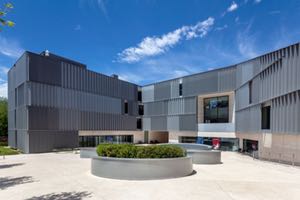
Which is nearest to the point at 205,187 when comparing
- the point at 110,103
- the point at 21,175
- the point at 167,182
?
the point at 167,182

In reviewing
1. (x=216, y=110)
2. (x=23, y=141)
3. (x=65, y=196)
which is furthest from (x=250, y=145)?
(x=23, y=141)

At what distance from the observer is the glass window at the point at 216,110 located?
3281cm

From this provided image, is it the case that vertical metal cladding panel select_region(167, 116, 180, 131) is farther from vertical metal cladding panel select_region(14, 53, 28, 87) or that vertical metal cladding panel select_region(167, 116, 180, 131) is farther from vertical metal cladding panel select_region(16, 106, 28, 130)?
vertical metal cladding panel select_region(14, 53, 28, 87)

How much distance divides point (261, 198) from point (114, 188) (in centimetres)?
584

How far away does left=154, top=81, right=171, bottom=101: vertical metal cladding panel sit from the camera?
130ft

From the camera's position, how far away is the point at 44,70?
27.5m

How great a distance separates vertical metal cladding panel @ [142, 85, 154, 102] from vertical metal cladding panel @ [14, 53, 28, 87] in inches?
859

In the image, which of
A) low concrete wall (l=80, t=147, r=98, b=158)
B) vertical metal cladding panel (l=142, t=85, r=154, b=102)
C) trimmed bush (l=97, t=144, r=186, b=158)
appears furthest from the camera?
vertical metal cladding panel (l=142, t=85, r=154, b=102)

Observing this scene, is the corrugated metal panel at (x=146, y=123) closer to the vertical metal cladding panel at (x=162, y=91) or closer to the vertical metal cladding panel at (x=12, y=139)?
the vertical metal cladding panel at (x=162, y=91)

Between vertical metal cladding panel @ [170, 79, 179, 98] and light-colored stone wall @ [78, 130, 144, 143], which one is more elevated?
vertical metal cladding panel @ [170, 79, 179, 98]

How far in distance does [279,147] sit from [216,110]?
51.0ft

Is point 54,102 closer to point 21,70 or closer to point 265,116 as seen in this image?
point 21,70

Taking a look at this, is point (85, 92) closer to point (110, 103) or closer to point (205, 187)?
point (110, 103)

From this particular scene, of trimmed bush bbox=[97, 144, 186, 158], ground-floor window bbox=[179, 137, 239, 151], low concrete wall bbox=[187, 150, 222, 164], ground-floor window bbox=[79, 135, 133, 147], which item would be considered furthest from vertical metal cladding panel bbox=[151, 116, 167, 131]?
trimmed bush bbox=[97, 144, 186, 158]
